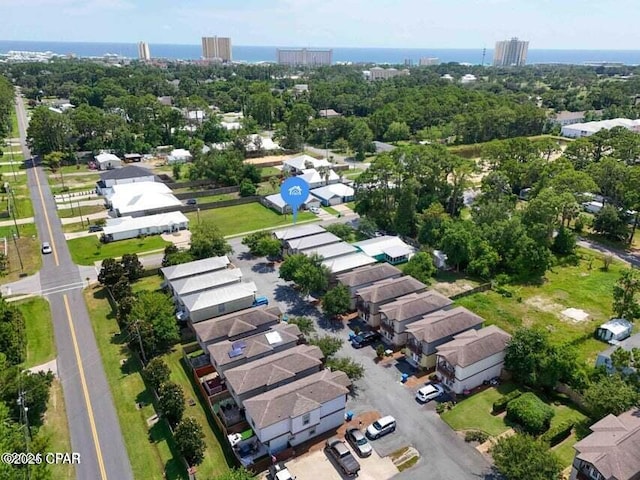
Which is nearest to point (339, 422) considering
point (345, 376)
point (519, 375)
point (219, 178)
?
point (345, 376)

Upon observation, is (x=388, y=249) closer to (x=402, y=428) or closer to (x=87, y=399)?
(x=402, y=428)

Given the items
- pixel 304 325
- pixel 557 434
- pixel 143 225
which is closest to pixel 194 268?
pixel 304 325

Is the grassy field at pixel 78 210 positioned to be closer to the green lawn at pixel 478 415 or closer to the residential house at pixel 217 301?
Answer: the residential house at pixel 217 301

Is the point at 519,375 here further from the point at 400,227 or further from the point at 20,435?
the point at 20,435

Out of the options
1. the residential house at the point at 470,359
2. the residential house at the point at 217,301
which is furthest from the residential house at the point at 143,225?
the residential house at the point at 470,359

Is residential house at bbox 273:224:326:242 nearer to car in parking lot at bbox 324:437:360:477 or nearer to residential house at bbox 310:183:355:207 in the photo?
residential house at bbox 310:183:355:207

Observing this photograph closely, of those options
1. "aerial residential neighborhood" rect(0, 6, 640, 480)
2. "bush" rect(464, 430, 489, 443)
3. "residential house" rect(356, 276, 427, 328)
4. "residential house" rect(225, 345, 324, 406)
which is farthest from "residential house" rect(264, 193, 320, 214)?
"bush" rect(464, 430, 489, 443)
